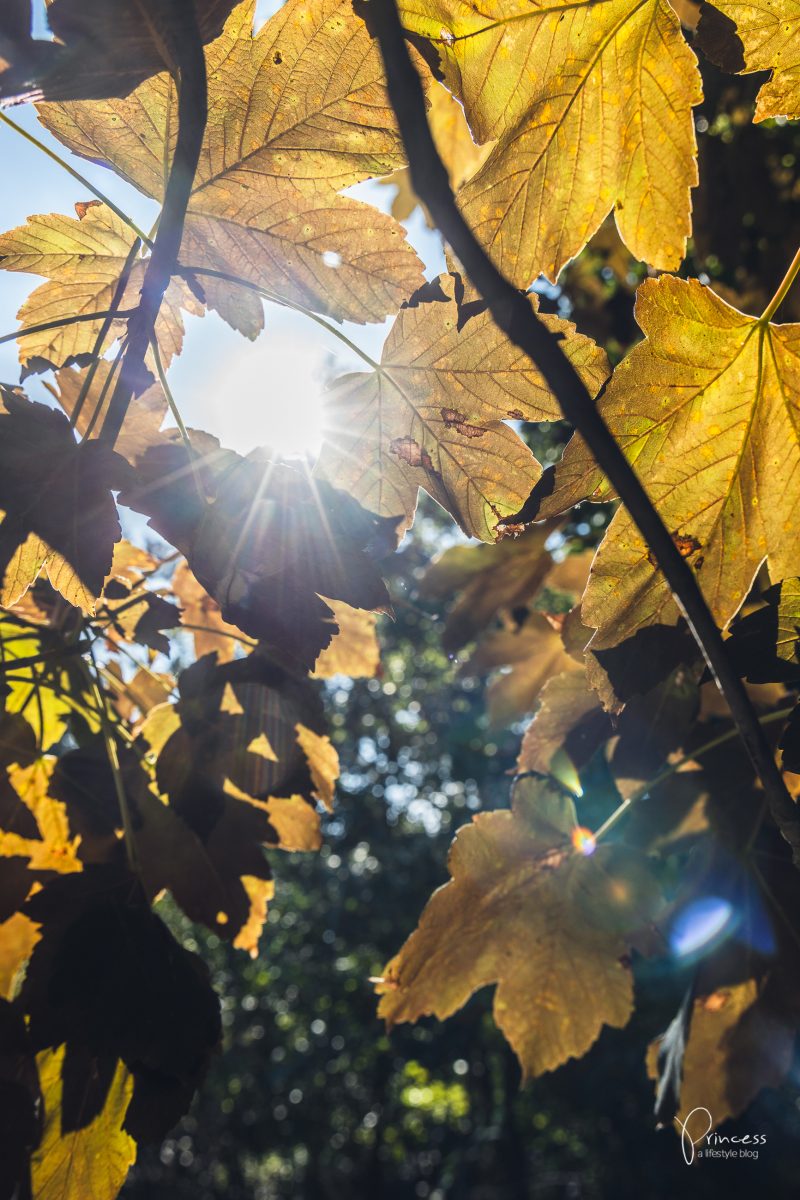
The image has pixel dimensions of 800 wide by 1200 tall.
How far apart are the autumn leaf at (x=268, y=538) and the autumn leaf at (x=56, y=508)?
0.04 metres

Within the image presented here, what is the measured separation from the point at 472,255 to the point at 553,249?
1.43ft

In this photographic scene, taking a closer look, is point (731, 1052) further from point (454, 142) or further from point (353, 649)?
point (454, 142)

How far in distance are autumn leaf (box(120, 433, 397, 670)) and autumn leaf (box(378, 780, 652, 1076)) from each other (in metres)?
0.57

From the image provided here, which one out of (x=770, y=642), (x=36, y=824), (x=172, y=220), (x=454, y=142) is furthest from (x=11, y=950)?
(x=454, y=142)

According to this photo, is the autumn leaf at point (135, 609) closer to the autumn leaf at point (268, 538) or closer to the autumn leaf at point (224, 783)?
the autumn leaf at point (224, 783)

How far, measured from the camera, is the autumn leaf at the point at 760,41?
811 mm

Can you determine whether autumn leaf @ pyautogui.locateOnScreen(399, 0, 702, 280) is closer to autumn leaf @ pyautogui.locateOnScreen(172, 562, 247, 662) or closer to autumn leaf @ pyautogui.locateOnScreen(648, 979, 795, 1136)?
autumn leaf @ pyautogui.locateOnScreen(172, 562, 247, 662)

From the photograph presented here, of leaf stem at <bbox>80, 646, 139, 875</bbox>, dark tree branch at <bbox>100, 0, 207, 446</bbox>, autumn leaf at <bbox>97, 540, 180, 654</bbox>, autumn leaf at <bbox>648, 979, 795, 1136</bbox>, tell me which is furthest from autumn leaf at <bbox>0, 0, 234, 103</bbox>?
autumn leaf at <bbox>648, 979, 795, 1136</bbox>

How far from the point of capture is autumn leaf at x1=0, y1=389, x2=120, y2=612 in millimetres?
874

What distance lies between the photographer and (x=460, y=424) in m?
0.99

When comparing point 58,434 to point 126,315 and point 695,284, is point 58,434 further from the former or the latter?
point 695,284

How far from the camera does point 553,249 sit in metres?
0.88

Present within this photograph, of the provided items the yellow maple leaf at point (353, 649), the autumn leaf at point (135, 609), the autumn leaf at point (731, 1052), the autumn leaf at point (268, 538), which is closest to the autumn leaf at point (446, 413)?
the autumn leaf at point (268, 538)

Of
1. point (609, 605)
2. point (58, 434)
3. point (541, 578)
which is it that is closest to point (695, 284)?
point (609, 605)
